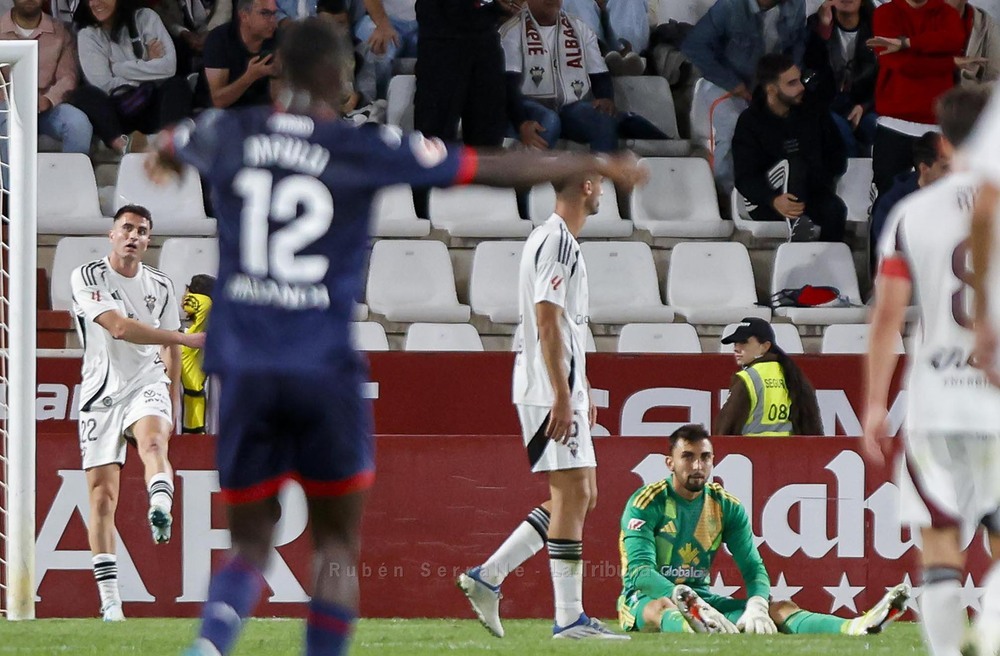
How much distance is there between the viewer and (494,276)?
12.6m

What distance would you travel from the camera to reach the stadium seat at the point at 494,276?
41.0ft

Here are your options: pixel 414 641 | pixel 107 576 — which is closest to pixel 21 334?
pixel 107 576

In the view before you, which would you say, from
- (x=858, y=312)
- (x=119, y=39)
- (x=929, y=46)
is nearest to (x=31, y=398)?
(x=119, y=39)

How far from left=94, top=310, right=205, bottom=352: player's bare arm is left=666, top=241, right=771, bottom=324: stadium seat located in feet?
16.3

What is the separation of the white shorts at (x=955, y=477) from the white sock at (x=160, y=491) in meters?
4.56

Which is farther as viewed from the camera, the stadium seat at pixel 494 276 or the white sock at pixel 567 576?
the stadium seat at pixel 494 276

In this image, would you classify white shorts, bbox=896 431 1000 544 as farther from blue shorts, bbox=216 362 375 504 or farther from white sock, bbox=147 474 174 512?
white sock, bbox=147 474 174 512

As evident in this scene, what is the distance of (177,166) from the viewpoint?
15.2 ft

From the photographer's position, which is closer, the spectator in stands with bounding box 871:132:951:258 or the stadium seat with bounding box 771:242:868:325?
the spectator in stands with bounding box 871:132:951:258

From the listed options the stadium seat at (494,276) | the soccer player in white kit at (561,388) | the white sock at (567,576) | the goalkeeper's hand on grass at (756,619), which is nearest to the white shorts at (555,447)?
the soccer player in white kit at (561,388)

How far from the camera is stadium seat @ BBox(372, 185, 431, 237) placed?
12844mm

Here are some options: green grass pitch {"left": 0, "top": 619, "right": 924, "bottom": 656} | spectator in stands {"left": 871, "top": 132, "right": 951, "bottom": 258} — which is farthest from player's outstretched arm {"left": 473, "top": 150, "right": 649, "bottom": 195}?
spectator in stands {"left": 871, "top": 132, "right": 951, "bottom": 258}

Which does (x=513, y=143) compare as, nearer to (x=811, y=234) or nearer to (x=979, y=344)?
(x=811, y=234)

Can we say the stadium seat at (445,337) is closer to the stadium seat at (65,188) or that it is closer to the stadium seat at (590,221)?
the stadium seat at (590,221)
